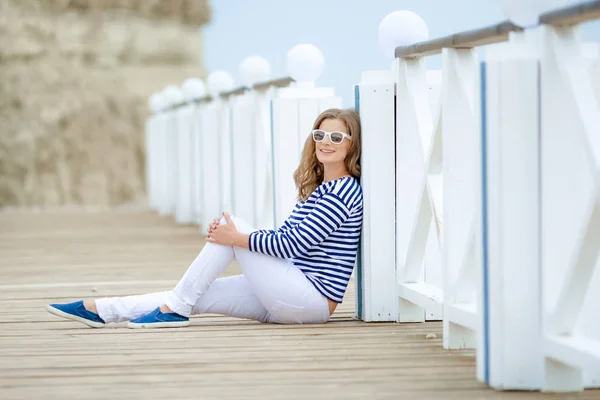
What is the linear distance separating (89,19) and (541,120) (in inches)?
567

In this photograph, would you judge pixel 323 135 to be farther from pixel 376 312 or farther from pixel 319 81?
pixel 319 81

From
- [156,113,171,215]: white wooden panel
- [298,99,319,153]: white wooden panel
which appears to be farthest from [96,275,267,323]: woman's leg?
[156,113,171,215]: white wooden panel

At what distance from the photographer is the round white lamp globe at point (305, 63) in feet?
18.5

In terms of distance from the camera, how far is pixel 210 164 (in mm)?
8797

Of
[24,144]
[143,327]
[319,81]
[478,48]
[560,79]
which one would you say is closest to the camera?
[560,79]

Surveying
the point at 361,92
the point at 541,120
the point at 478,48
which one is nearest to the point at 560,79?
the point at 541,120

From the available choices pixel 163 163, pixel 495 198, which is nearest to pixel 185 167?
pixel 163 163

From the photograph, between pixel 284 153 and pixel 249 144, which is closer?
pixel 284 153

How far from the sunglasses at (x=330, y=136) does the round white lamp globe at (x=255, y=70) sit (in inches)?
121

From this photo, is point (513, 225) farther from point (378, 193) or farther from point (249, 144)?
point (249, 144)

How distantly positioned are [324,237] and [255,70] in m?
3.41

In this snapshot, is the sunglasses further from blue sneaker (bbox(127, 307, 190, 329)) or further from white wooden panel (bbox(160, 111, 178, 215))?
white wooden panel (bbox(160, 111, 178, 215))

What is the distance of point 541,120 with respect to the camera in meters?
2.83

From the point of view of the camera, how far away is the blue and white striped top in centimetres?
385
